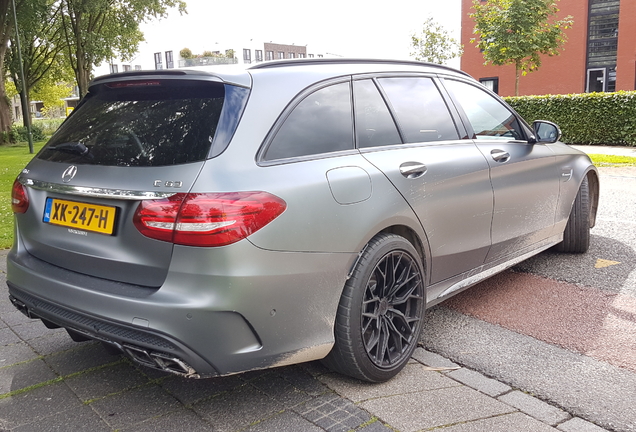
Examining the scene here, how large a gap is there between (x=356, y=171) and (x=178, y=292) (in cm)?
106

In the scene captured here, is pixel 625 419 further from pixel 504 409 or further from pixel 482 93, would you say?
pixel 482 93

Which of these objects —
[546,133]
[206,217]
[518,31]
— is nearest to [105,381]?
[206,217]

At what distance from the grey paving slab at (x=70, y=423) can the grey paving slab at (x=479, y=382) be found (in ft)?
5.77

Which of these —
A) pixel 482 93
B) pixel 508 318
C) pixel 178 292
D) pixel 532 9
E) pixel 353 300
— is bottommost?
pixel 508 318

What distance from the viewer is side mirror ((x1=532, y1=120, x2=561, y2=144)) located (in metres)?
4.53

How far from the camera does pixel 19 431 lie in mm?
2695

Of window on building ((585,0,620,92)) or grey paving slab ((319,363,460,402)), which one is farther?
window on building ((585,0,620,92))

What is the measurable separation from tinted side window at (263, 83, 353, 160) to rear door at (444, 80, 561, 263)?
3.82ft

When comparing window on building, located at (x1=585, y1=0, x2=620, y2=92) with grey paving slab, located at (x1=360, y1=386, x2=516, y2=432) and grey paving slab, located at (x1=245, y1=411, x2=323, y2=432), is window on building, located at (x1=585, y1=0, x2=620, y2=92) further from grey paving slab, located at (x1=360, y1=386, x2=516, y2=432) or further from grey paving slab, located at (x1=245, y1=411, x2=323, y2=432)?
grey paving slab, located at (x1=245, y1=411, x2=323, y2=432)

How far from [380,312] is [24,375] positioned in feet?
6.48

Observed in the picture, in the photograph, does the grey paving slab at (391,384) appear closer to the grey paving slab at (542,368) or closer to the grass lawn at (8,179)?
the grey paving slab at (542,368)

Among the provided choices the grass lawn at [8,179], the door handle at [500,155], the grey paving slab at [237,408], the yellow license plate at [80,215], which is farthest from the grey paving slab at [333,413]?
the grass lawn at [8,179]

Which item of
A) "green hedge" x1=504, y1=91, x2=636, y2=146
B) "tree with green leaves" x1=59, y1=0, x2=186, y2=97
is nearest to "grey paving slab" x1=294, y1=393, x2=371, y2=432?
"green hedge" x1=504, y1=91, x2=636, y2=146

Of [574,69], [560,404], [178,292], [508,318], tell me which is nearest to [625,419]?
[560,404]
